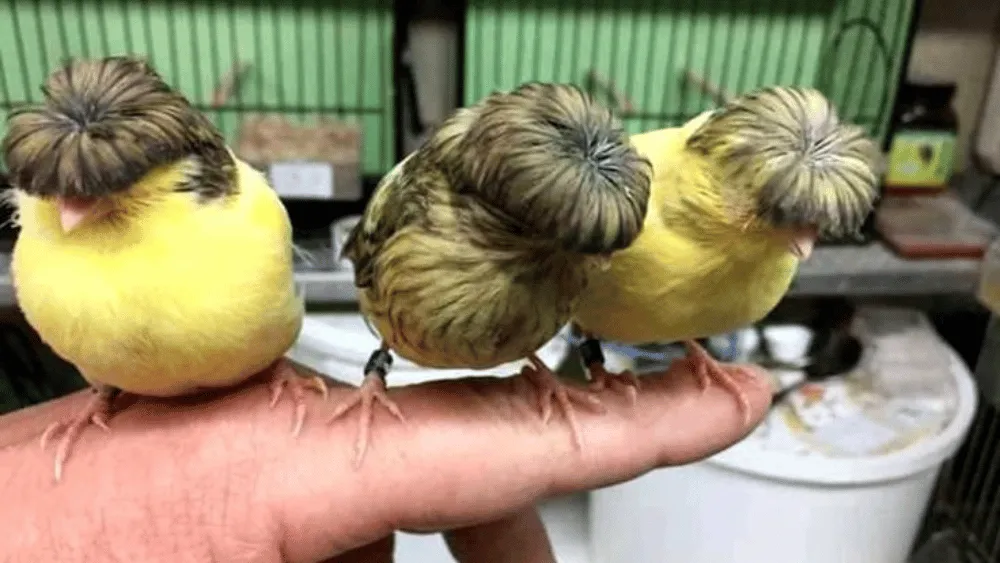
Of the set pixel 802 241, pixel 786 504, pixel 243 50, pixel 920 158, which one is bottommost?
pixel 786 504

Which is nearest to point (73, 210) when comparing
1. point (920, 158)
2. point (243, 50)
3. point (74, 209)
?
point (74, 209)

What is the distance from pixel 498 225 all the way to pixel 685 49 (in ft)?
2.83

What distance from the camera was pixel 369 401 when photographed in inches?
29.6

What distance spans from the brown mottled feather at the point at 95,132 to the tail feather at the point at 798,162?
0.95ft

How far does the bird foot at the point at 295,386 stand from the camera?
2.46ft

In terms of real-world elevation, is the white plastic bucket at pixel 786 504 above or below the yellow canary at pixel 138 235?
below

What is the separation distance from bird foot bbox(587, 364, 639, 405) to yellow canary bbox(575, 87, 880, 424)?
36 mm

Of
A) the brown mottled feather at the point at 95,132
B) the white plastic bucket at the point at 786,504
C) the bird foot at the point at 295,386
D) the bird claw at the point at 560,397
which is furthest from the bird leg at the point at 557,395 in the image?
the white plastic bucket at the point at 786,504

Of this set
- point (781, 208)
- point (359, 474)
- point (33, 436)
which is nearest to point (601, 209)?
point (781, 208)

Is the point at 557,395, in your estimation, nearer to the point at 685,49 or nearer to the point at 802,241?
the point at 802,241

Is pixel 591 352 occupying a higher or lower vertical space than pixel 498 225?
lower

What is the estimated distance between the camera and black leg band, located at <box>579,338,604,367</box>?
816 mm

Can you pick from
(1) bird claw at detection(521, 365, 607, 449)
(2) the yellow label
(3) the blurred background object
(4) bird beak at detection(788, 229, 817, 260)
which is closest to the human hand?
(1) bird claw at detection(521, 365, 607, 449)

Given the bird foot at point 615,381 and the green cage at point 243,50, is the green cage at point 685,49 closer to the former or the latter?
the green cage at point 243,50
